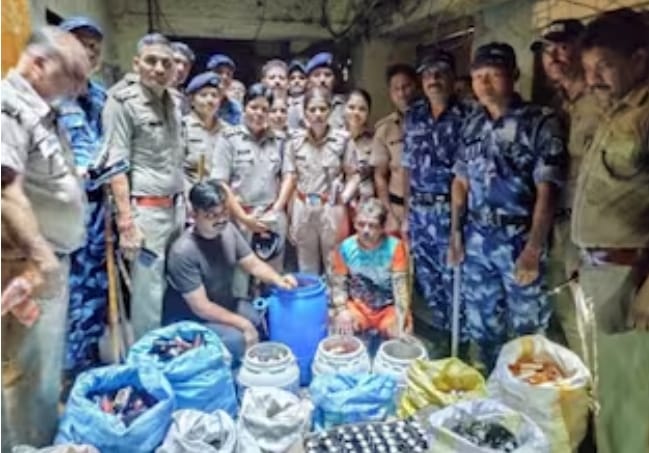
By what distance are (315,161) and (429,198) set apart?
26.4 inches

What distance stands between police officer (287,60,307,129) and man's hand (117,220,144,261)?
1.63 meters

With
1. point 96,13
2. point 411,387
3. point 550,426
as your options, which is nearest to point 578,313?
point 550,426

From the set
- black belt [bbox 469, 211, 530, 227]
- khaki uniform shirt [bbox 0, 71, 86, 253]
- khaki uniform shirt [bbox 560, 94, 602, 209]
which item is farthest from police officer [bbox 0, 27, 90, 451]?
khaki uniform shirt [bbox 560, 94, 602, 209]

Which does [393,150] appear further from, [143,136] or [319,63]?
[143,136]

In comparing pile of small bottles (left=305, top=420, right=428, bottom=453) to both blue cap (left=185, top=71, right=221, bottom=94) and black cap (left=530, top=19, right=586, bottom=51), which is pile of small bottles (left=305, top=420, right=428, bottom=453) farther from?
blue cap (left=185, top=71, right=221, bottom=94)

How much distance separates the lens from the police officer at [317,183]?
327 cm

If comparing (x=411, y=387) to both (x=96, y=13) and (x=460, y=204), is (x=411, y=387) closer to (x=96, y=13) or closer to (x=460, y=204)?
(x=460, y=204)

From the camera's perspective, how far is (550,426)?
1751 millimetres

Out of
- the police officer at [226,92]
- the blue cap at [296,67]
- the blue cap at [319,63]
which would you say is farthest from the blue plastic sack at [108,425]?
the blue cap at [296,67]

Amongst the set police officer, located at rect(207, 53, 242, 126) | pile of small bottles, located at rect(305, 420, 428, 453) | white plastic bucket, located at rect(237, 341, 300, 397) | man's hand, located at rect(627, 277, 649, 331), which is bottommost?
pile of small bottles, located at rect(305, 420, 428, 453)

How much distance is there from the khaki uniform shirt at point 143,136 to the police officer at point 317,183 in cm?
83

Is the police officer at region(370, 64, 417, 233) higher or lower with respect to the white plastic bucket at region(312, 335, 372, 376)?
higher

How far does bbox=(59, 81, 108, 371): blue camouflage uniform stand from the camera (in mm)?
Result: 2266

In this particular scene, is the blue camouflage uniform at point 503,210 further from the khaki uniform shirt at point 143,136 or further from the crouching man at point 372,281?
the khaki uniform shirt at point 143,136
